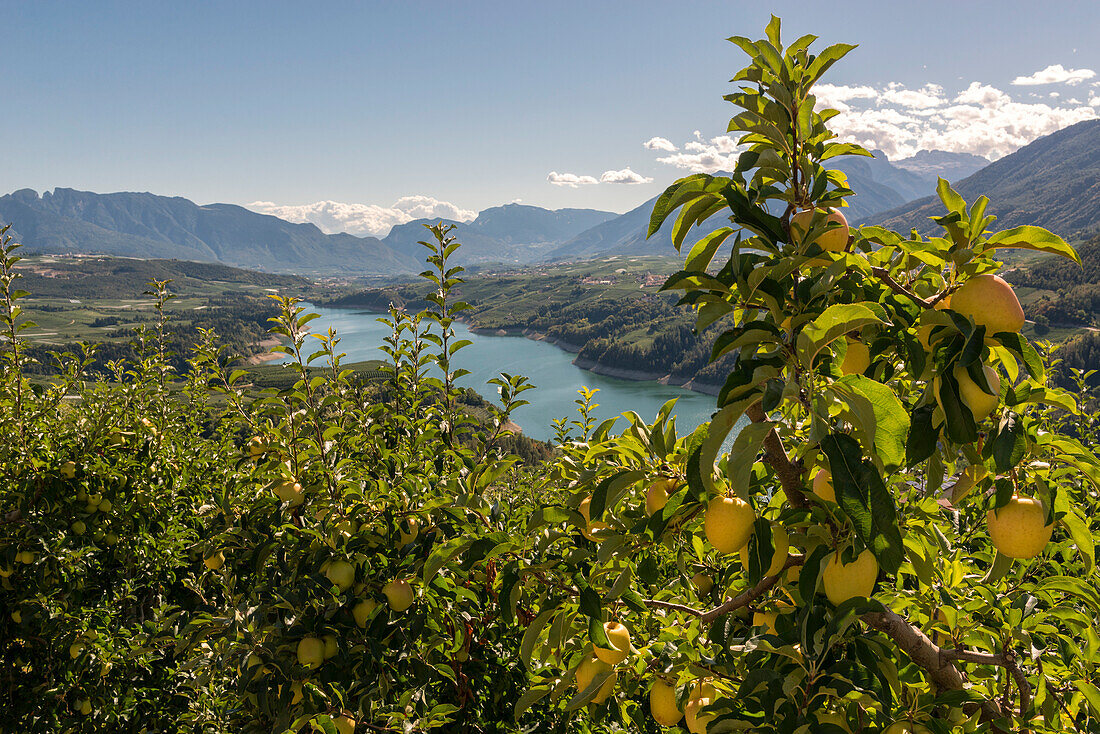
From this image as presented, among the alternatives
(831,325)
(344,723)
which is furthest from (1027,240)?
(344,723)

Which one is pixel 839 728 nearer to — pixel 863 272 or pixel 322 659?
pixel 863 272

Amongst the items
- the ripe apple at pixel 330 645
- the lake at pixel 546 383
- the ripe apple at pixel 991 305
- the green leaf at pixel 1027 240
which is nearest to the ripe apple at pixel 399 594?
the ripe apple at pixel 330 645

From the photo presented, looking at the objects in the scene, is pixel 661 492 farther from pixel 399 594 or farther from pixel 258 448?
pixel 258 448

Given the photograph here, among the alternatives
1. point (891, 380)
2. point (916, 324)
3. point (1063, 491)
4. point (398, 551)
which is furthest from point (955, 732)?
point (398, 551)

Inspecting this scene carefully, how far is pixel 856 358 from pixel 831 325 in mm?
555

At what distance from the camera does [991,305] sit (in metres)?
1.36

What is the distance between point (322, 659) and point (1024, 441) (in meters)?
2.60

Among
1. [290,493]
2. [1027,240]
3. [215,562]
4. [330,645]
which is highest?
[1027,240]

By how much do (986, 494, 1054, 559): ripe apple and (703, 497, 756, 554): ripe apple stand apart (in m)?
0.68

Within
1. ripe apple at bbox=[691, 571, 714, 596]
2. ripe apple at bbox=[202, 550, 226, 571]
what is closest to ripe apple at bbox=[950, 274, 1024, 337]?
ripe apple at bbox=[691, 571, 714, 596]

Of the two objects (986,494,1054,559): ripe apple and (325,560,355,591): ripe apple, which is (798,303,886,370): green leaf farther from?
(325,560,355,591): ripe apple

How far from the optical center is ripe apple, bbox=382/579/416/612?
2.34 metres

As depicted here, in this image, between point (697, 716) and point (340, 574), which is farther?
point (340, 574)

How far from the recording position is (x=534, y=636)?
1785mm
